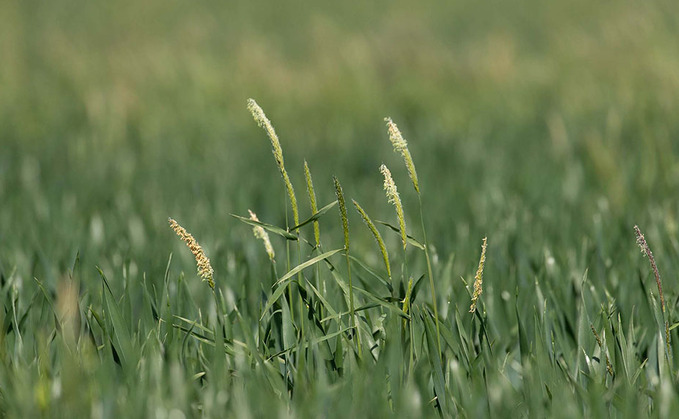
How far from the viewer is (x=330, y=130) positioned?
567 centimetres

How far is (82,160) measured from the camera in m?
4.55

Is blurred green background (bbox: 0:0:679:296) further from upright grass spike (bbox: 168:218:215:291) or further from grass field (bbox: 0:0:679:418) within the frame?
upright grass spike (bbox: 168:218:215:291)

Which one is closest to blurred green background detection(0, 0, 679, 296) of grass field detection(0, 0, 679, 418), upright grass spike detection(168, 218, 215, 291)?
grass field detection(0, 0, 679, 418)

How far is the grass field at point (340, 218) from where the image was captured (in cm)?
137

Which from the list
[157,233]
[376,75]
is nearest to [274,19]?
[376,75]

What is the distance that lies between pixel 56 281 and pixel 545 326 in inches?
48.8

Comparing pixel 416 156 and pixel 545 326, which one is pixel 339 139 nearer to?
pixel 416 156

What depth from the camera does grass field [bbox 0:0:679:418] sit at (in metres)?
1.37

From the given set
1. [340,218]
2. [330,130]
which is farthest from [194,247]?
[330,130]

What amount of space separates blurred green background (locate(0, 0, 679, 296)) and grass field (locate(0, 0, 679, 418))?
0.07 ft

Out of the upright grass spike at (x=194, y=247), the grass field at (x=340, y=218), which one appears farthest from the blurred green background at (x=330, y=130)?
the upright grass spike at (x=194, y=247)

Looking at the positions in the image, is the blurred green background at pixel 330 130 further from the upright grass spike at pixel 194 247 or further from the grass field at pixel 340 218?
the upright grass spike at pixel 194 247

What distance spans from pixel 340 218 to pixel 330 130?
2.21m

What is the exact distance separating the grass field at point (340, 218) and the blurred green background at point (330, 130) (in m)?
0.02
